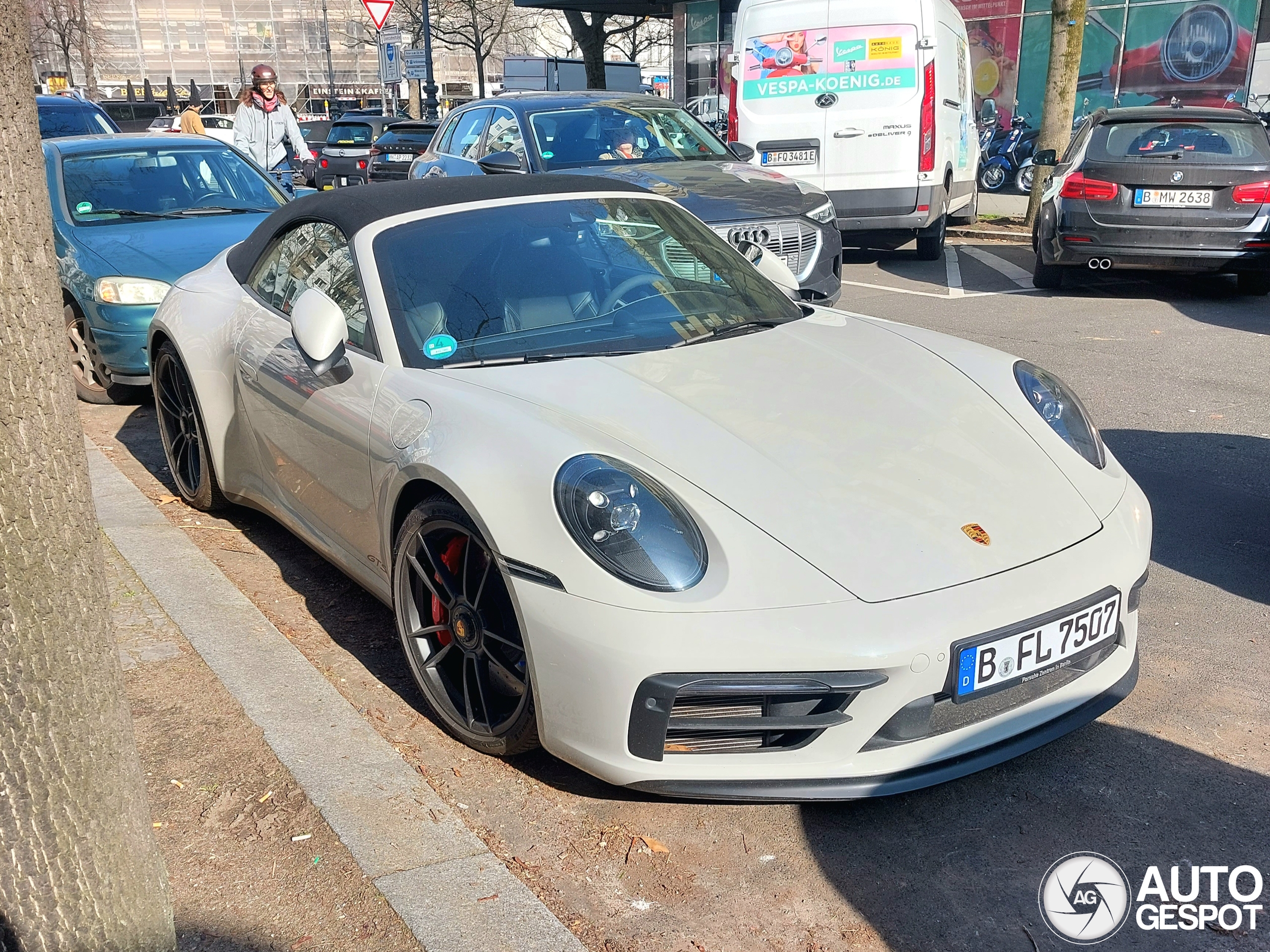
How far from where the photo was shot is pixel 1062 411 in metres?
3.41

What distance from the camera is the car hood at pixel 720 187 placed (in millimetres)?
7652

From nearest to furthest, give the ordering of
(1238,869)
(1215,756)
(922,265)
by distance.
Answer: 1. (1238,869)
2. (1215,756)
3. (922,265)

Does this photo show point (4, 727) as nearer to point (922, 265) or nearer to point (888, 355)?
A: point (888, 355)

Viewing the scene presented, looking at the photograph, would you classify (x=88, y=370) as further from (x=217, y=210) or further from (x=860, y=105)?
(x=860, y=105)

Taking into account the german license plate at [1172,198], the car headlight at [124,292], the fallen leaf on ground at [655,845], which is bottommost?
the fallen leaf on ground at [655,845]

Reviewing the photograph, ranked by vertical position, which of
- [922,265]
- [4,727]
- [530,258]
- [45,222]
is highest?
[45,222]

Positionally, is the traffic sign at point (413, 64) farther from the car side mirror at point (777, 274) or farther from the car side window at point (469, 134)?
the car side mirror at point (777, 274)

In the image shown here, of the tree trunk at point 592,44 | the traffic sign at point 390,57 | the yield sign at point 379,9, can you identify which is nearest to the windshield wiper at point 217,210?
the yield sign at point 379,9

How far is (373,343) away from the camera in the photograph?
347 centimetres

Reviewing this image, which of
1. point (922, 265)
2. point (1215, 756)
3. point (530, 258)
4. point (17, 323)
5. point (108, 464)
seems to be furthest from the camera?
point (922, 265)

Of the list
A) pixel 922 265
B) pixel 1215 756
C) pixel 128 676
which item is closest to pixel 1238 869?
pixel 1215 756

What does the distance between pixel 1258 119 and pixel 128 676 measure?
369 inches

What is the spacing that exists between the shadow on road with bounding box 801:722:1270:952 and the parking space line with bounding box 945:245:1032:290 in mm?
8002

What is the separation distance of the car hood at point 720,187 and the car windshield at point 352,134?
51.4 ft
